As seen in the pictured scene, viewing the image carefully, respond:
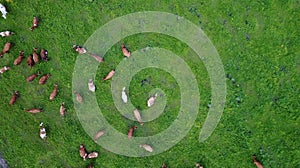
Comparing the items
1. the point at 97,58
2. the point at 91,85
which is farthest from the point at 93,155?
the point at 97,58

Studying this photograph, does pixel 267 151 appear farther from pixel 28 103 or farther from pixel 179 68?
pixel 28 103

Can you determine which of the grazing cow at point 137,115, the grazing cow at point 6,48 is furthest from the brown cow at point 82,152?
the grazing cow at point 6,48

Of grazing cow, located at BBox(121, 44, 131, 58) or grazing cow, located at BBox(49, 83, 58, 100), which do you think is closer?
grazing cow, located at BBox(121, 44, 131, 58)

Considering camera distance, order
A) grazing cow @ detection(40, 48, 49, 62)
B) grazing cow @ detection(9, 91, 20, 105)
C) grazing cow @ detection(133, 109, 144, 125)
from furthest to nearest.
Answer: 1. grazing cow @ detection(9, 91, 20, 105)
2. grazing cow @ detection(40, 48, 49, 62)
3. grazing cow @ detection(133, 109, 144, 125)

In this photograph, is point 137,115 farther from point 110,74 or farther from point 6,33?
point 6,33

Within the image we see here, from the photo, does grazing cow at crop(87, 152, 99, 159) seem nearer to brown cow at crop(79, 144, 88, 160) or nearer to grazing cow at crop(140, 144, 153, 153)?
brown cow at crop(79, 144, 88, 160)

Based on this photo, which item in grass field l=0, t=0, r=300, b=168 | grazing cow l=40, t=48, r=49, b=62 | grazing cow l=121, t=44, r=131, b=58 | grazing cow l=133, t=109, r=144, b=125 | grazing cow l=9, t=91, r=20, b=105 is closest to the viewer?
grass field l=0, t=0, r=300, b=168

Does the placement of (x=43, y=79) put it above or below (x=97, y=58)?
below

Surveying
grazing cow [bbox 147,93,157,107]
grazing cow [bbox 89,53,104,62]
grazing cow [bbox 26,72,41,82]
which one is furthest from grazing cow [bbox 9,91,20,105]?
grazing cow [bbox 147,93,157,107]

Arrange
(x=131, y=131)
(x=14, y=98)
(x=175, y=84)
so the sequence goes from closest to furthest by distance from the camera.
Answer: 1. (x=175, y=84)
2. (x=131, y=131)
3. (x=14, y=98)
